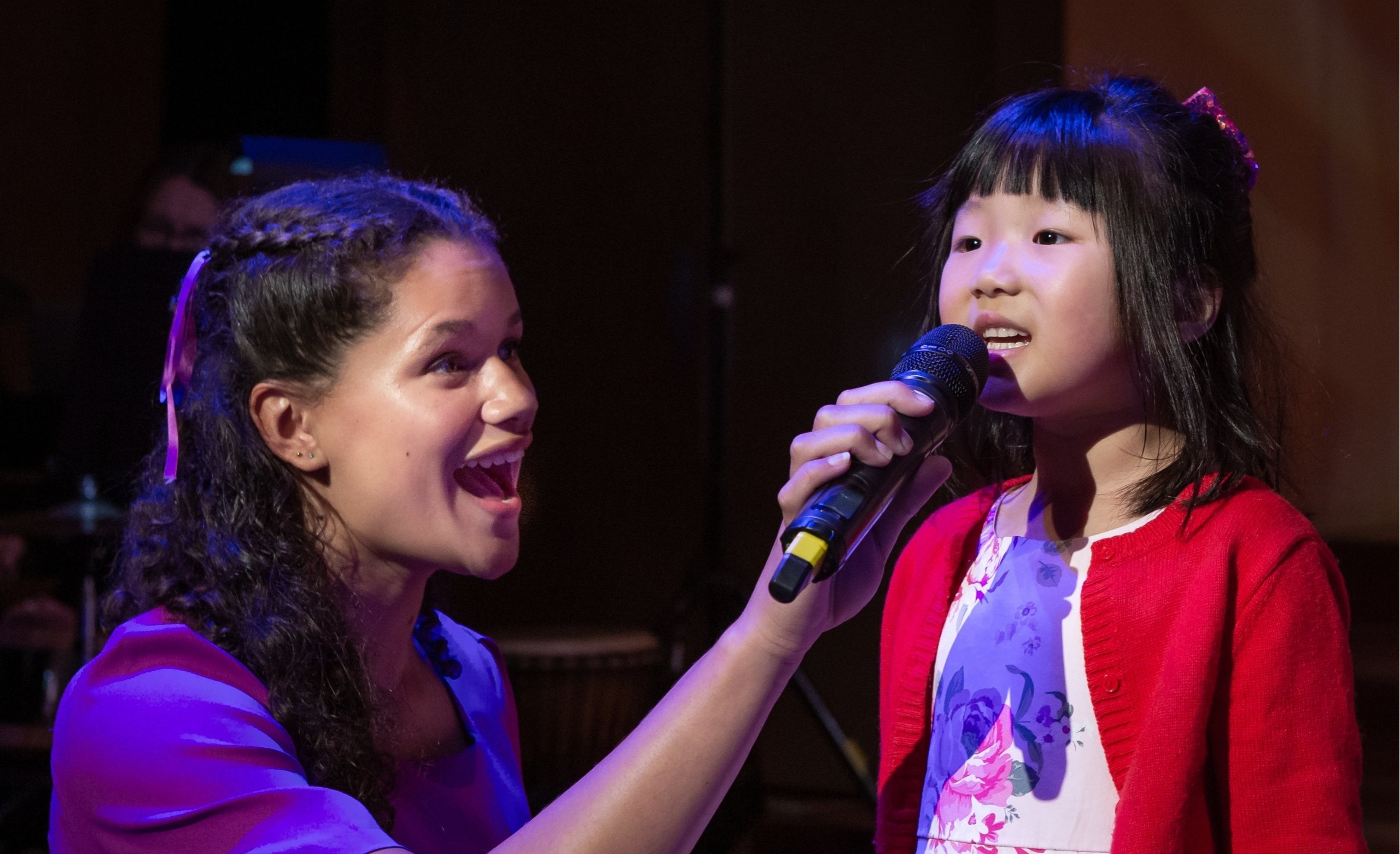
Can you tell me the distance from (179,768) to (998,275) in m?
0.80

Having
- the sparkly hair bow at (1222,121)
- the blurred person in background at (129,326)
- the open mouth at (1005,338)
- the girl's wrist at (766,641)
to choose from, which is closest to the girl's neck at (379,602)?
the girl's wrist at (766,641)

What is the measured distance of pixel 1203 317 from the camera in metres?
1.16

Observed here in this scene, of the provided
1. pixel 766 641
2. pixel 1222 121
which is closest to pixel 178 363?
pixel 766 641

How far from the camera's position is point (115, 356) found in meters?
2.69

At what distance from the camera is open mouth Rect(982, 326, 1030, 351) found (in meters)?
1.09

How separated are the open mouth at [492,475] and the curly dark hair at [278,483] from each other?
16 centimetres

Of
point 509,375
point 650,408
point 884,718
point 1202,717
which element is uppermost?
point 509,375

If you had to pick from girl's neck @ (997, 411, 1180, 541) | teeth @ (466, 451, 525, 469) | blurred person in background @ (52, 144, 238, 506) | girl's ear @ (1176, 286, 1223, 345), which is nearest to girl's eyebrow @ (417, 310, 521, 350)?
teeth @ (466, 451, 525, 469)

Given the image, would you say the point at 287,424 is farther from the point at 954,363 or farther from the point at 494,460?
the point at 954,363

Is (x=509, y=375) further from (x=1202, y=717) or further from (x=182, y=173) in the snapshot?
(x=182, y=173)

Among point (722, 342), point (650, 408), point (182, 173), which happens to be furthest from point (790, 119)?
point (182, 173)

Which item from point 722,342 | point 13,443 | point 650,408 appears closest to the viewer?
point 13,443

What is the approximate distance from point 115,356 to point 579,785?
2133mm

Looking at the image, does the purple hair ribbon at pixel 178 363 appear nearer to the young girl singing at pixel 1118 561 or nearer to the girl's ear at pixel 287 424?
the girl's ear at pixel 287 424
